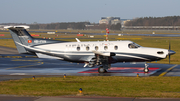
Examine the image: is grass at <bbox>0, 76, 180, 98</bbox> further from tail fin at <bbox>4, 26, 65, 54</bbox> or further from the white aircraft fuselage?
tail fin at <bbox>4, 26, 65, 54</bbox>

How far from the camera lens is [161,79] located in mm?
21734

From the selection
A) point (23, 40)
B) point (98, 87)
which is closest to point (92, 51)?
point (98, 87)

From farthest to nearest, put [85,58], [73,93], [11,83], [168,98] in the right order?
[85,58]
[11,83]
[73,93]
[168,98]

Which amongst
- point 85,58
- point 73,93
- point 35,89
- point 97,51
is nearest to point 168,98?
point 73,93

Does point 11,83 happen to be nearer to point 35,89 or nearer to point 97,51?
point 35,89

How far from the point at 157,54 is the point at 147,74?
2.28m

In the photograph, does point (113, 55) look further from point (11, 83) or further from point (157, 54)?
point (11, 83)

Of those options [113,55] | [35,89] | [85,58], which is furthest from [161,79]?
[35,89]

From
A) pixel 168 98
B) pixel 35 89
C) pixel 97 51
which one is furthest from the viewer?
pixel 97 51

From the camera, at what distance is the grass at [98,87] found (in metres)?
16.6

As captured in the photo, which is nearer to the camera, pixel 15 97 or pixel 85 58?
pixel 15 97

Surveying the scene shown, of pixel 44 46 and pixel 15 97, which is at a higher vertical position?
pixel 44 46

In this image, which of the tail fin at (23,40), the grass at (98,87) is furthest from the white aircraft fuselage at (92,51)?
the grass at (98,87)

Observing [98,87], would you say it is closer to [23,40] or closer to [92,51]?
[92,51]
